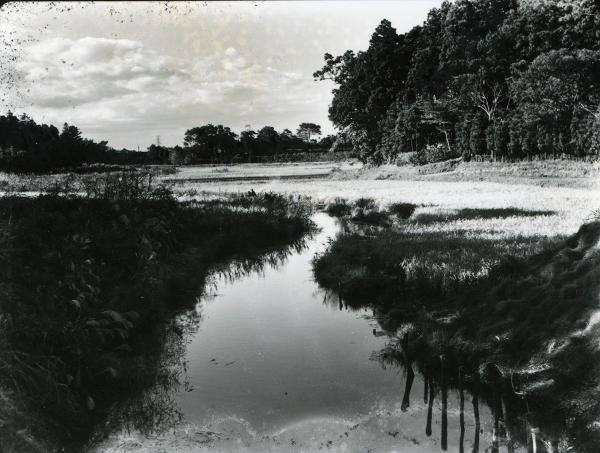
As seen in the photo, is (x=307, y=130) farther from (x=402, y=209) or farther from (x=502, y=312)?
(x=502, y=312)

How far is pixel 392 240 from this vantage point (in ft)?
44.3

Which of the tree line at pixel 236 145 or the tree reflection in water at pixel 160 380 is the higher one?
the tree line at pixel 236 145

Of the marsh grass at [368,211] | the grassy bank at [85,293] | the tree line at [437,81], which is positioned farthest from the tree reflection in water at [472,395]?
the tree line at [437,81]

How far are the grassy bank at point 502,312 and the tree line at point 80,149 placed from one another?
1240 centimetres

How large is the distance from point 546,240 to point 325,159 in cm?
5690

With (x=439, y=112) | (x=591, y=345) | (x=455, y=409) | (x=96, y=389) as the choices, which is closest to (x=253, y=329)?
(x=96, y=389)

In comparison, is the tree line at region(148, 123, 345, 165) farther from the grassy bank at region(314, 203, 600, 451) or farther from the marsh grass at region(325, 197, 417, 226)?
the grassy bank at region(314, 203, 600, 451)

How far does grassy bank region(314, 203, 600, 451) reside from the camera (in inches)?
231

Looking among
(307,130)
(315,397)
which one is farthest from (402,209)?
(307,130)

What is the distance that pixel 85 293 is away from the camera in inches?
305

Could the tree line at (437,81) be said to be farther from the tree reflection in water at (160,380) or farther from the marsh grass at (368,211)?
the tree reflection in water at (160,380)

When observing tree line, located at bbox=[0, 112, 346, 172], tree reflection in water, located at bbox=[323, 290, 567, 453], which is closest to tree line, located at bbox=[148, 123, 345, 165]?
tree line, located at bbox=[0, 112, 346, 172]

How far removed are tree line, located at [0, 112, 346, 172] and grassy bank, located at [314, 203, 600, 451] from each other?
12.4 metres

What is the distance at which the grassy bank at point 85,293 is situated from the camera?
5.44m
